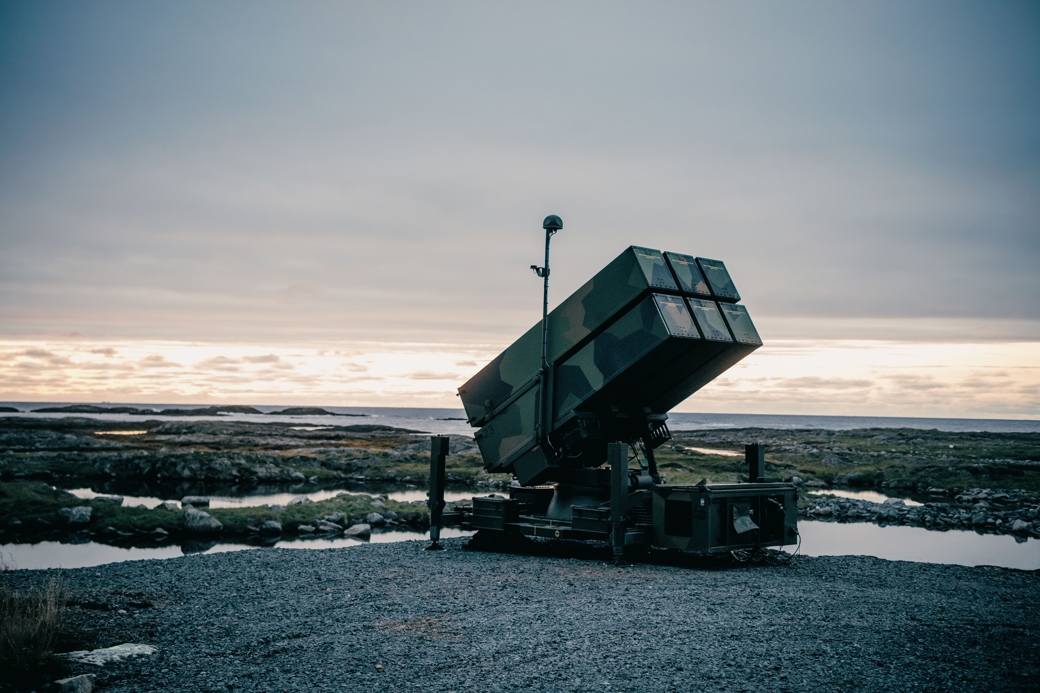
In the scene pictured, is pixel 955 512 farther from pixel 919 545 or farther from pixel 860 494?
pixel 860 494

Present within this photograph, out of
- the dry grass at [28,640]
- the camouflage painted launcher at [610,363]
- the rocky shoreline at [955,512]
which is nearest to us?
the dry grass at [28,640]

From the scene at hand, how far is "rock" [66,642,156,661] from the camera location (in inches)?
283

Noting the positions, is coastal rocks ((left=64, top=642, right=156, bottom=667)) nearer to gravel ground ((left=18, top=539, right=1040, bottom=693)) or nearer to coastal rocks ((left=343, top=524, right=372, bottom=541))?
gravel ground ((left=18, top=539, right=1040, bottom=693))

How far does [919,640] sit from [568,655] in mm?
3636

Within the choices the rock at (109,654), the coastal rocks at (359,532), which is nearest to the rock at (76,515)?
the coastal rocks at (359,532)

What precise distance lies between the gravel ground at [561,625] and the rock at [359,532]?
5.59 metres

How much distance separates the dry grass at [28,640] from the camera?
21.9 feet

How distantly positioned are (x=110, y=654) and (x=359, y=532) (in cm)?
1159

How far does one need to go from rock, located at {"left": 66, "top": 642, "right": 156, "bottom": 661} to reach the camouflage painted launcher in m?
7.04

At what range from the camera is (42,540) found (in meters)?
17.6

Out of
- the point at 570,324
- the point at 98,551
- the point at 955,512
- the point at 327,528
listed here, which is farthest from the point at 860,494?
the point at 98,551

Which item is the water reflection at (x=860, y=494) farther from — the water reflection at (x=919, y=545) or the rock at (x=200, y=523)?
the rock at (x=200, y=523)

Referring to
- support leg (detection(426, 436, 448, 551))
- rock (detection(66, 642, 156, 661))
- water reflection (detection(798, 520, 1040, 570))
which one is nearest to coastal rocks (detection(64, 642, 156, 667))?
rock (detection(66, 642, 156, 661))

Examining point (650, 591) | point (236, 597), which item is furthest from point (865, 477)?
point (236, 597)
